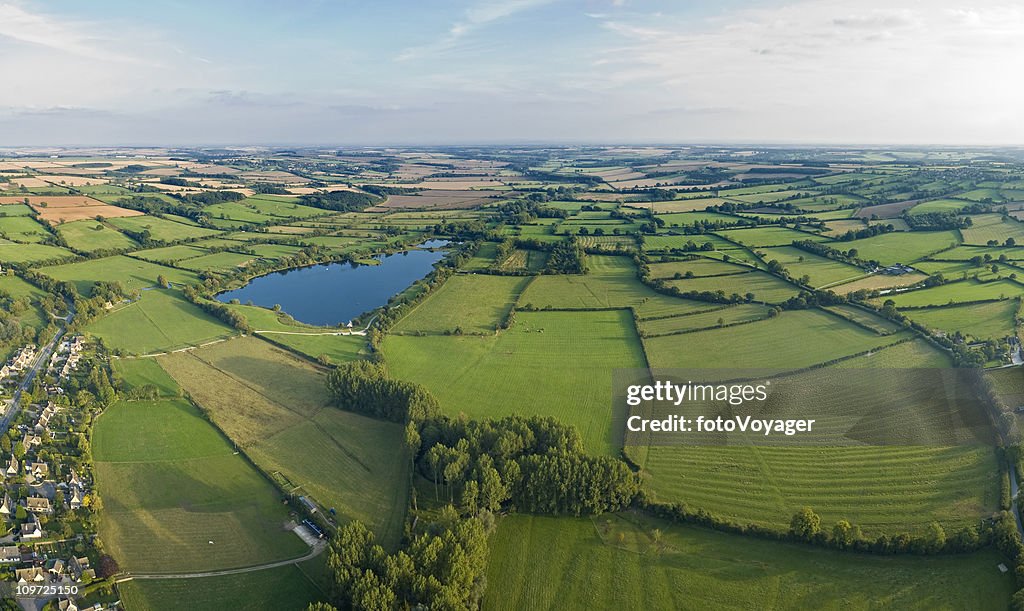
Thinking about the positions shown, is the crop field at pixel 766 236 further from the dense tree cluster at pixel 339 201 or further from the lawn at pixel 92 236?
the lawn at pixel 92 236

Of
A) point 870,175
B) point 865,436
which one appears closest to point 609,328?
point 865,436

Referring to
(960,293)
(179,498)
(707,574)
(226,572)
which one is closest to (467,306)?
(179,498)

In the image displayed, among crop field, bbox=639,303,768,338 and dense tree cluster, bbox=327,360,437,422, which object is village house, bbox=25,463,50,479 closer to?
dense tree cluster, bbox=327,360,437,422

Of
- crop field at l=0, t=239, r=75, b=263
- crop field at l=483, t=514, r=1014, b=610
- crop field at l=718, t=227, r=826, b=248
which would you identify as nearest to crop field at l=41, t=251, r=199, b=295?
crop field at l=0, t=239, r=75, b=263

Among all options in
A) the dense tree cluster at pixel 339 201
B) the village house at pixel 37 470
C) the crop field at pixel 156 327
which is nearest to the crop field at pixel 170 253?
the crop field at pixel 156 327

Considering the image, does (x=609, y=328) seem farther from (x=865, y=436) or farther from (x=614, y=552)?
(x=614, y=552)
